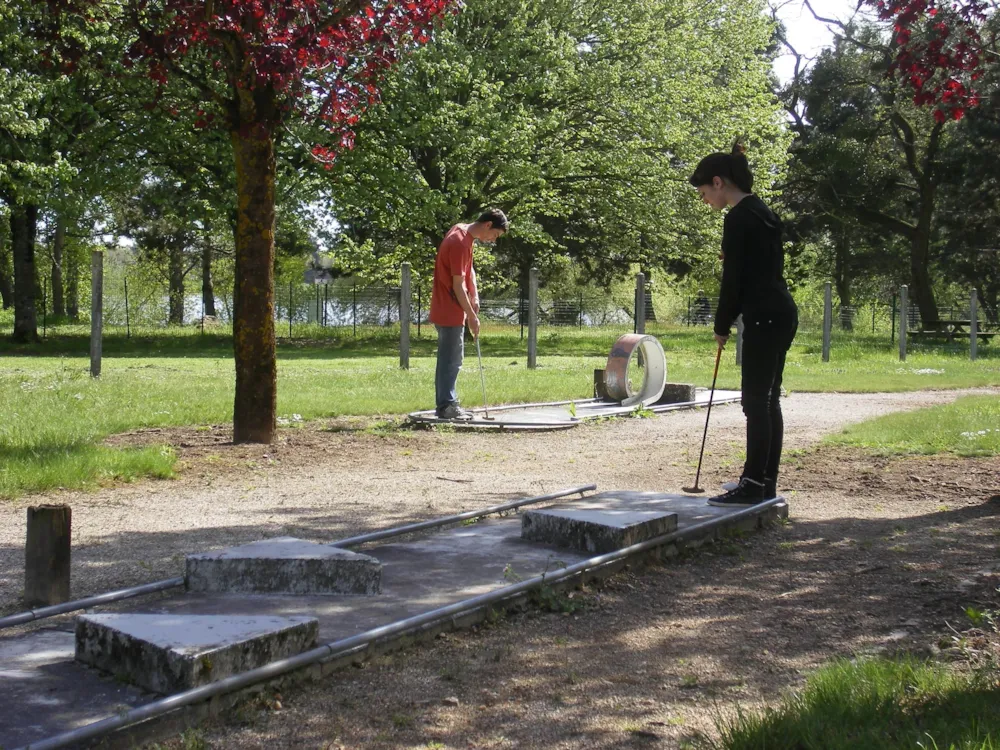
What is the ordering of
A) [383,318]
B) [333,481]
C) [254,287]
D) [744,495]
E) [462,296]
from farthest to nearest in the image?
1. [383,318]
2. [462,296]
3. [254,287]
4. [333,481]
5. [744,495]

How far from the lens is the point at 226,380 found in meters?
16.1

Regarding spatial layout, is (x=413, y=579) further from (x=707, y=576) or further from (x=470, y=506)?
(x=470, y=506)

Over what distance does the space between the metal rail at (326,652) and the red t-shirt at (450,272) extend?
17.8 ft

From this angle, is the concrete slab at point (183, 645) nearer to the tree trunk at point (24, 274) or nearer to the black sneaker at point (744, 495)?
the black sneaker at point (744, 495)

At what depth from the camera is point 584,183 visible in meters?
32.3

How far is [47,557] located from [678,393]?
10328 millimetres

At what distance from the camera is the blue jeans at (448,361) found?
35.5 ft

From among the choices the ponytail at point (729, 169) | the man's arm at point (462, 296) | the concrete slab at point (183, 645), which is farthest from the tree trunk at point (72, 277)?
the concrete slab at point (183, 645)

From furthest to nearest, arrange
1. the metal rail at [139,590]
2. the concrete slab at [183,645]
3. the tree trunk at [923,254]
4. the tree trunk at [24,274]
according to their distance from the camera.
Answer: the tree trunk at [923,254] → the tree trunk at [24,274] → the metal rail at [139,590] → the concrete slab at [183,645]

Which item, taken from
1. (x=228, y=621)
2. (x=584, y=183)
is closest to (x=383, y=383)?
(x=228, y=621)

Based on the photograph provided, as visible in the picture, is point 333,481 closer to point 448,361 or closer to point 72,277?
point 448,361

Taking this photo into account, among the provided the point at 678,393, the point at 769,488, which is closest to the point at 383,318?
the point at 678,393

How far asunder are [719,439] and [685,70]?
23.4 meters

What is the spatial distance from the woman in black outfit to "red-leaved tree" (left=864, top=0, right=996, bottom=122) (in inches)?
63.4
